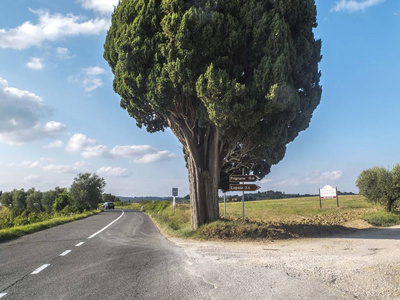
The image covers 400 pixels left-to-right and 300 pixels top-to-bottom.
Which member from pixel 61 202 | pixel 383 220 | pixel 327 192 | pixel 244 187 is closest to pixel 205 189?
pixel 244 187

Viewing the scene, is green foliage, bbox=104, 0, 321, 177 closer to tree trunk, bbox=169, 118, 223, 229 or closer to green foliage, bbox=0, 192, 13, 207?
tree trunk, bbox=169, 118, 223, 229

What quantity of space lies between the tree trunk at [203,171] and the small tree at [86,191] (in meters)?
43.1

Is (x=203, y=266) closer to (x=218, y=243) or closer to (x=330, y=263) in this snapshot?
(x=330, y=263)

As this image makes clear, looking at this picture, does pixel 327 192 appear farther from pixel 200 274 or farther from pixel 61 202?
pixel 61 202

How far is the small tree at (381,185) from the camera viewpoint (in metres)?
23.7

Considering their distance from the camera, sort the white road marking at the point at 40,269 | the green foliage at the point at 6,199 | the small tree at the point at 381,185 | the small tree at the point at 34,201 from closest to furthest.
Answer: the white road marking at the point at 40,269 < the small tree at the point at 381,185 < the small tree at the point at 34,201 < the green foliage at the point at 6,199

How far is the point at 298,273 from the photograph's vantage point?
5.71 metres

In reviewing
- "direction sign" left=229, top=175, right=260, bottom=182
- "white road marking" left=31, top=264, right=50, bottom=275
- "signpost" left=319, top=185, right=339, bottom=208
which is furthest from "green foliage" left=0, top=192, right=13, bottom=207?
"white road marking" left=31, top=264, right=50, bottom=275

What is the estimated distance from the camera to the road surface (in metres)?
4.58

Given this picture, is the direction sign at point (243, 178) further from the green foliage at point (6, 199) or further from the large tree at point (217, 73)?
the green foliage at point (6, 199)

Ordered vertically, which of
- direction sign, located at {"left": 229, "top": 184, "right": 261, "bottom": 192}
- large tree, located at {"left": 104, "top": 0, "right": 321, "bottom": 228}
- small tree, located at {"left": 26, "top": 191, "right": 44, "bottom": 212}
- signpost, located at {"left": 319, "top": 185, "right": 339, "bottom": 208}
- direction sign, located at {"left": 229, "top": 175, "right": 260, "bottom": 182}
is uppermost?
large tree, located at {"left": 104, "top": 0, "right": 321, "bottom": 228}

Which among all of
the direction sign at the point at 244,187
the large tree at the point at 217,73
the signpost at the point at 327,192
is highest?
the large tree at the point at 217,73

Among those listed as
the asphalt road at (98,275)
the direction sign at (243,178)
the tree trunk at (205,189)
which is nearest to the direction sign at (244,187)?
the direction sign at (243,178)

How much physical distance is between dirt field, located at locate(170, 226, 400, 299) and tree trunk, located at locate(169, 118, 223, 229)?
4790mm
